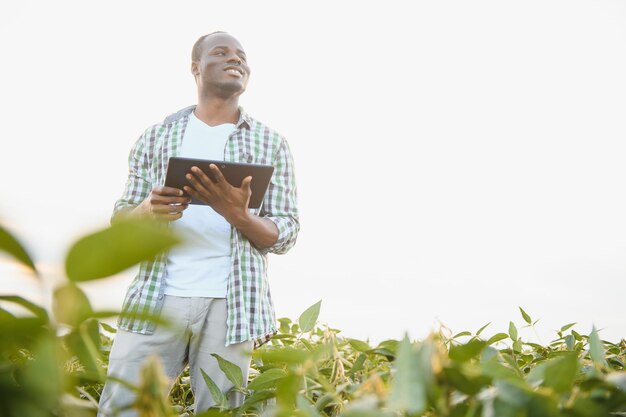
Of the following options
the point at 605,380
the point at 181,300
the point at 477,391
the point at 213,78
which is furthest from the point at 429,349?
the point at 213,78

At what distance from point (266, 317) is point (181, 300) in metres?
0.31

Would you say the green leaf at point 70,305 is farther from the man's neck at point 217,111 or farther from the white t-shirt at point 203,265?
the man's neck at point 217,111

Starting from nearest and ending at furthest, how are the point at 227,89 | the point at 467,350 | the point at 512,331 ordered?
the point at 467,350 < the point at 512,331 < the point at 227,89

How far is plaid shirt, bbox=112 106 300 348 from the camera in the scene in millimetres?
2025

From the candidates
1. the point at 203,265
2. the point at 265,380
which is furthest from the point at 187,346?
the point at 265,380

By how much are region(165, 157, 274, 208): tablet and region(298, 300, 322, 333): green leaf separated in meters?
0.75

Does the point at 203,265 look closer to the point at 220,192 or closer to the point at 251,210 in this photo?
the point at 251,210

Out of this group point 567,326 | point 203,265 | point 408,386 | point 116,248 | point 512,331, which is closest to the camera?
point 116,248

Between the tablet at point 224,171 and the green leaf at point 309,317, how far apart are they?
0.75 meters

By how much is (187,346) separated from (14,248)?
1.85 meters

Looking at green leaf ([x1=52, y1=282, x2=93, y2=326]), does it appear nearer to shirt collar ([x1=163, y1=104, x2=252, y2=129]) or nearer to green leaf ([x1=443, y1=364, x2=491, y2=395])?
green leaf ([x1=443, y1=364, x2=491, y2=395])

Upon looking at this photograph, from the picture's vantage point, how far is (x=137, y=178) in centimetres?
235

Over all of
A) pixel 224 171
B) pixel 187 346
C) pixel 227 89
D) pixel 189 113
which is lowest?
pixel 187 346

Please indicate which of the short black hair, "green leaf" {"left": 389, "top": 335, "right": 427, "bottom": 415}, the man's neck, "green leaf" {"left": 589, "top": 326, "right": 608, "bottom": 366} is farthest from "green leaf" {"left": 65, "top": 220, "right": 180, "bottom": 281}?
the short black hair
